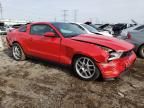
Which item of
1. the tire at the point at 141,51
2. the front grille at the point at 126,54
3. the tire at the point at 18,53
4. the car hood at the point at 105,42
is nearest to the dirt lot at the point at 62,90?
the front grille at the point at 126,54

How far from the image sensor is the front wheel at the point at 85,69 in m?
5.05

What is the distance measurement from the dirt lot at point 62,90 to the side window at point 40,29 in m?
1.10

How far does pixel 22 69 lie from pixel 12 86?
4.89ft

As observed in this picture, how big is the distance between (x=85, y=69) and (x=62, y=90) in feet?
3.11

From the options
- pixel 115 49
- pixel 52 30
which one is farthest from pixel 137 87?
pixel 52 30

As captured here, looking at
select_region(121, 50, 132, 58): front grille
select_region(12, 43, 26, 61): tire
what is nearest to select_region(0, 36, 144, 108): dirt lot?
select_region(121, 50, 132, 58): front grille

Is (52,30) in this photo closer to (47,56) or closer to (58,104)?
(47,56)

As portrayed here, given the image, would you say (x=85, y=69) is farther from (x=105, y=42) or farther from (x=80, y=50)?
(x=105, y=42)

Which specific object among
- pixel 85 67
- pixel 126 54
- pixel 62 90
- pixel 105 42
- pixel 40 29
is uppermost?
pixel 40 29

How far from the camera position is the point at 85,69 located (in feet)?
17.2

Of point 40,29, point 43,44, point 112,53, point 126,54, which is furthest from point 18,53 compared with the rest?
point 126,54

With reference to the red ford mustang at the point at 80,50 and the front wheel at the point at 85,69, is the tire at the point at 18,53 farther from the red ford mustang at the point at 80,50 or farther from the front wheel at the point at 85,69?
the front wheel at the point at 85,69

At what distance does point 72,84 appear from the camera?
495cm

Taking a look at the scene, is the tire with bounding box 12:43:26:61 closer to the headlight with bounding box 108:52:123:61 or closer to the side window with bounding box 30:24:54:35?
the side window with bounding box 30:24:54:35
